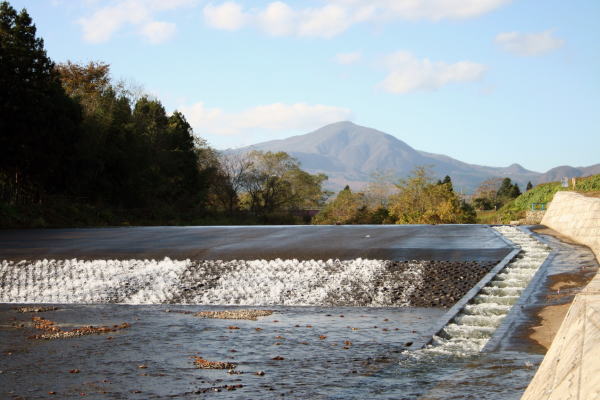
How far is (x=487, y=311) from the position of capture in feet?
31.1

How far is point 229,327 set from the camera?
9.30 metres

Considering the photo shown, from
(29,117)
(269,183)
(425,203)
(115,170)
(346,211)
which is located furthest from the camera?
(269,183)

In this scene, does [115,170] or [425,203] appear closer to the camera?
[115,170]

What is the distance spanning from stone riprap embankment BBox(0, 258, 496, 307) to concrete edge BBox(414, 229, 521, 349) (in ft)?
1.00

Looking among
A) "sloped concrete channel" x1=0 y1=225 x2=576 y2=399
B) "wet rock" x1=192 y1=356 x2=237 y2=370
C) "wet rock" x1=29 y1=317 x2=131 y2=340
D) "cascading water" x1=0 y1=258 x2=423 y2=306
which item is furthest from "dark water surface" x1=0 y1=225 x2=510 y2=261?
"wet rock" x1=192 y1=356 x2=237 y2=370

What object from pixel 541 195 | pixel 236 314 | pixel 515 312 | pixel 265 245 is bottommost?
pixel 236 314

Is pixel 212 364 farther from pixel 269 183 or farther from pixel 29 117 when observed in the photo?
pixel 269 183

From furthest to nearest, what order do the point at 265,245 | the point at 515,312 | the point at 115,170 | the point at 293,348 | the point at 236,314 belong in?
the point at 115,170 → the point at 265,245 → the point at 236,314 → the point at 515,312 → the point at 293,348

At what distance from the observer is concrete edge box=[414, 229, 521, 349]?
790 cm

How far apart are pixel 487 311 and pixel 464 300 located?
0.49 metres

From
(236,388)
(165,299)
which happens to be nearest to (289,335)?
(236,388)

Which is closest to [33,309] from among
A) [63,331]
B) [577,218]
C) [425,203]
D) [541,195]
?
[63,331]

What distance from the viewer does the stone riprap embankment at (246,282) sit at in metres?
12.1

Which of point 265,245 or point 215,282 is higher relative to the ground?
point 265,245
